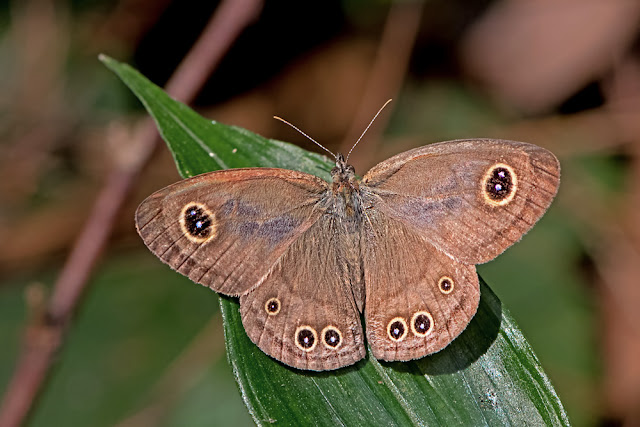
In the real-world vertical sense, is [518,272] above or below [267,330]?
above

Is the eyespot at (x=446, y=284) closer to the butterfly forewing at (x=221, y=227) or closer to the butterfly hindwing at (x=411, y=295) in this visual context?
the butterfly hindwing at (x=411, y=295)

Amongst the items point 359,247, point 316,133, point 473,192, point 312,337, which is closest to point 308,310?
point 312,337

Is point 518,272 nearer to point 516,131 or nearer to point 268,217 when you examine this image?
point 516,131

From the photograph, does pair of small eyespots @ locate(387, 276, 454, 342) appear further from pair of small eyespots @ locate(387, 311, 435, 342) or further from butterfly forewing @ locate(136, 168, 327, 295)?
butterfly forewing @ locate(136, 168, 327, 295)

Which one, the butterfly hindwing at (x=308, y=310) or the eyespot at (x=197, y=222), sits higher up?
the eyespot at (x=197, y=222)

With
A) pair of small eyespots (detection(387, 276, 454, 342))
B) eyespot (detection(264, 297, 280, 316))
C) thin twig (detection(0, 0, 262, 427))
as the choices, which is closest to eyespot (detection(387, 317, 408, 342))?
pair of small eyespots (detection(387, 276, 454, 342))

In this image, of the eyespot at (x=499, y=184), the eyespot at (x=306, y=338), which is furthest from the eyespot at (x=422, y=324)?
the eyespot at (x=499, y=184)

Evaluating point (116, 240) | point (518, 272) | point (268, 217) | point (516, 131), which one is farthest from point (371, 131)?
point (268, 217)
